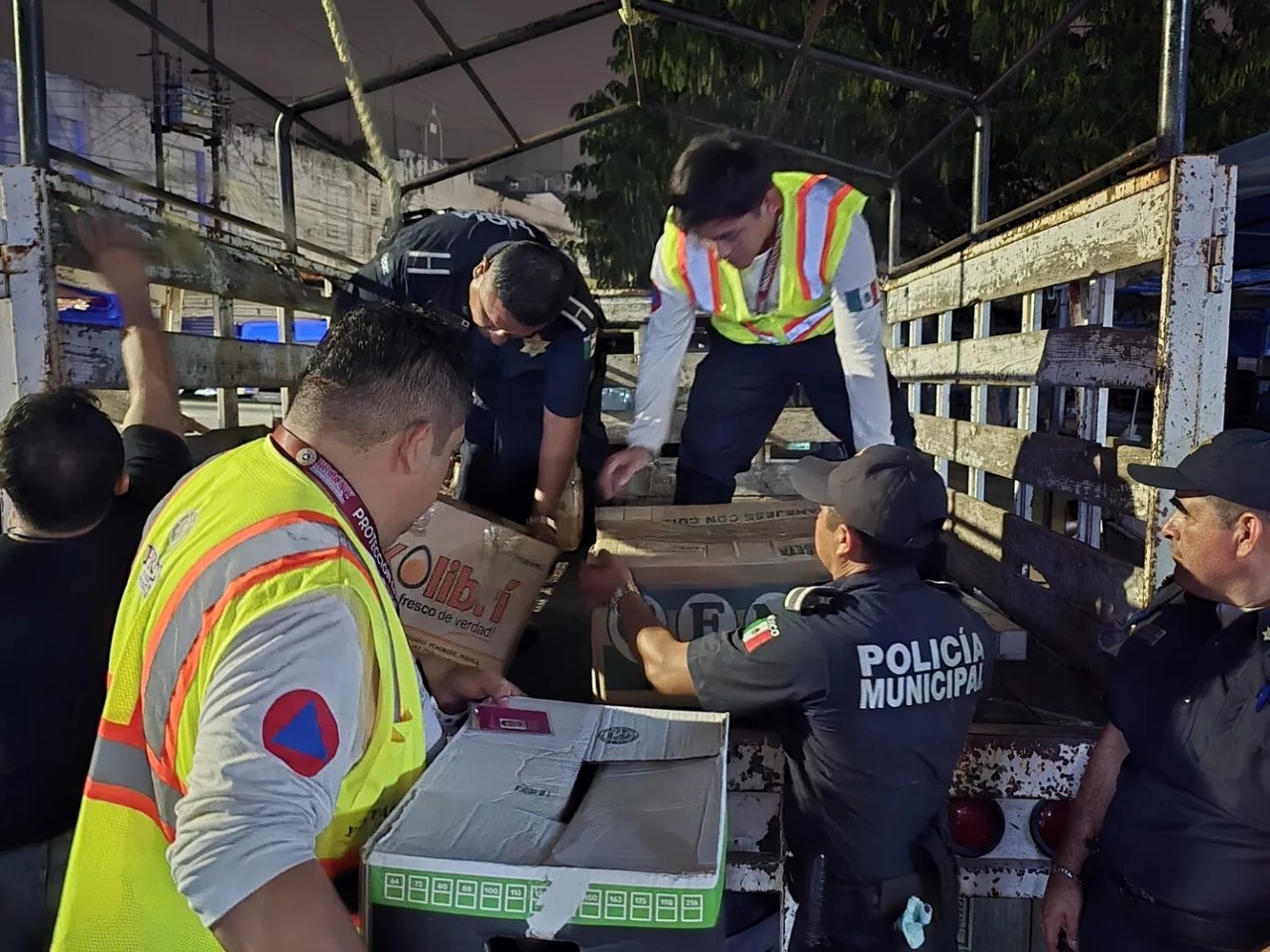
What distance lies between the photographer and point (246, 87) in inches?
165

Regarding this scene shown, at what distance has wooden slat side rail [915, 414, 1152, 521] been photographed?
2016 mm

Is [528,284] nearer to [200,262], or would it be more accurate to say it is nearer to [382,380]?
[200,262]

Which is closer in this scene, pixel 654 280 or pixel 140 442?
pixel 140 442

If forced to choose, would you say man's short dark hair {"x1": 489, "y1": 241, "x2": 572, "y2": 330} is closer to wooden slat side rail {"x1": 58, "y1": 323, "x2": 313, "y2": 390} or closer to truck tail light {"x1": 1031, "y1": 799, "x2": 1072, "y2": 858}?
wooden slat side rail {"x1": 58, "y1": 323, "x2": 313, "y2": 390}

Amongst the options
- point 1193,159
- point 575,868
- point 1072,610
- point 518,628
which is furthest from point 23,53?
point 1072,610

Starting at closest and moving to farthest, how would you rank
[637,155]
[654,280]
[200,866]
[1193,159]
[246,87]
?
[200,866] → [1193,159] → [654,280] → [246,87] → [637,155]

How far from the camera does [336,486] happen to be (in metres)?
1.30

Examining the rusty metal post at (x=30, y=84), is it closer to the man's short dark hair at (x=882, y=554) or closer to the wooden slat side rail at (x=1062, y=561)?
A: the man's short dark hair at (x=882, y=554)

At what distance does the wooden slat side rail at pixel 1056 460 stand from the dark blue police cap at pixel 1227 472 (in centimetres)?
16

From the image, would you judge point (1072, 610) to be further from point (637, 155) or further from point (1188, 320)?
point (637, 155)

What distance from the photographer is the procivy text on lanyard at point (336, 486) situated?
129 cm

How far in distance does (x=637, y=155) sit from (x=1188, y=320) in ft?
24.5

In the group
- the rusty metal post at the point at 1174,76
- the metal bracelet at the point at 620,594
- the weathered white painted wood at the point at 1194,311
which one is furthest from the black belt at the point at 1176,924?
the rusty metal post at the point at 1174,76

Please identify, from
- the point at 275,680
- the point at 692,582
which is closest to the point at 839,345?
the point at 692,582
